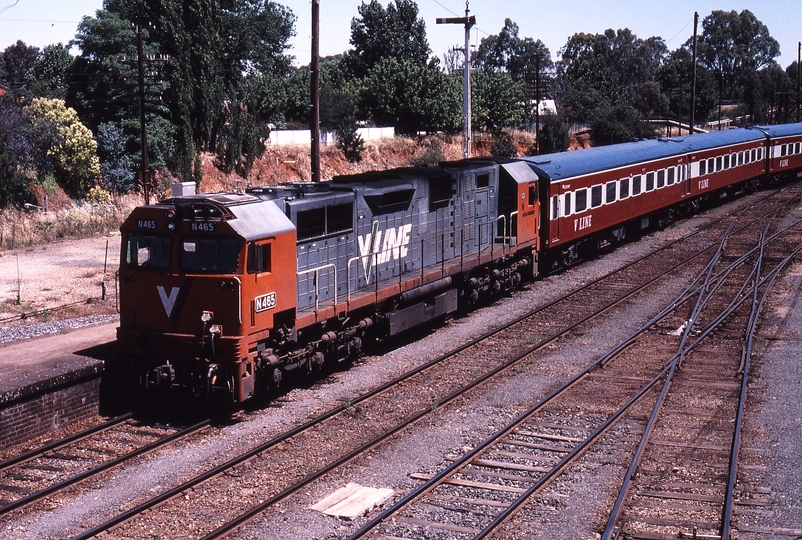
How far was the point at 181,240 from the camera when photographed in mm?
12672

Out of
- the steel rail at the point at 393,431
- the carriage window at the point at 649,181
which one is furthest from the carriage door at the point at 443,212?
the carriage window at the point at 649,181

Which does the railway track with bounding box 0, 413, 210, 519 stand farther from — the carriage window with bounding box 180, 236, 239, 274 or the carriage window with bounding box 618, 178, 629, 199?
the carriage window with bounding box 618, 178, 629, 199

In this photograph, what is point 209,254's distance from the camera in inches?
493

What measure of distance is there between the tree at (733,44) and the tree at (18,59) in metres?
114

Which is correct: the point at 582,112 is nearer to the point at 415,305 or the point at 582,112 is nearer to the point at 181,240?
the point at 415,305

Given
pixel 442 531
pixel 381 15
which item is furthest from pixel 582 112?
pixel 442 531

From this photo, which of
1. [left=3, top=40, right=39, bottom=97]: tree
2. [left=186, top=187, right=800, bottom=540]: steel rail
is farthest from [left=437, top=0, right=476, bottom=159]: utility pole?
[left=3, top=40, right=39, bottom=97]: tree

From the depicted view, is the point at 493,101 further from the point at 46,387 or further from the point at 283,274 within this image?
the point at 46,387

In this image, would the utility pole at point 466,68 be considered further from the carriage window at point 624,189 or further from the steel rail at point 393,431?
the steel rail at point 393,431

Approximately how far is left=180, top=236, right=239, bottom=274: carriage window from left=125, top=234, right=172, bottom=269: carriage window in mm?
324

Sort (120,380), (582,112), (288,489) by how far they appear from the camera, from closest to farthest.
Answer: (288,489) → (120,380) → (582,112)

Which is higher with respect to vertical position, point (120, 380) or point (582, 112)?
point (582, 112)

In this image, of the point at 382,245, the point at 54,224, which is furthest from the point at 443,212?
the point at 54,224

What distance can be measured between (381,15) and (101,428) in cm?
8429
